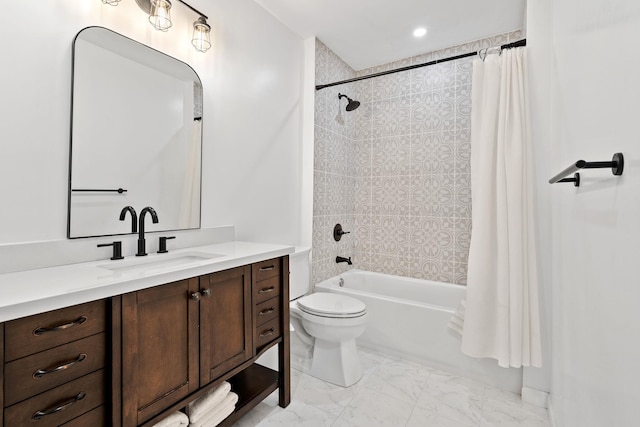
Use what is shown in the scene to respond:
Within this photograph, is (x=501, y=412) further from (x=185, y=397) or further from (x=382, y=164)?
(x=382, y=164)

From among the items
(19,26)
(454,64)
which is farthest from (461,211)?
(19,26)

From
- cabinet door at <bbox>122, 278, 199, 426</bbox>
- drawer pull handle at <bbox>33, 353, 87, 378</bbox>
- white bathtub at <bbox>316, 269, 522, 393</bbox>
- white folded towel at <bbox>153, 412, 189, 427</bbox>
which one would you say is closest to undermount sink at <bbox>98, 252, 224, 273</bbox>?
cabinet door at <bbox>122, 278, 199, 426</bbox>

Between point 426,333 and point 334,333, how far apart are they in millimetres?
717

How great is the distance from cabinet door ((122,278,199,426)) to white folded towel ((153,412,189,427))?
0.32 ft

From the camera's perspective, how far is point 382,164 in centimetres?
317

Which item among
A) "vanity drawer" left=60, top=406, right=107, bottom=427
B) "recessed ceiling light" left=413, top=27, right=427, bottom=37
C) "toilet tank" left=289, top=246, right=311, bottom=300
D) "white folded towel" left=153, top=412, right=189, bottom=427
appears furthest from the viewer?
"recessed ceiling light" left=413, top=27, right=427, bottom=37

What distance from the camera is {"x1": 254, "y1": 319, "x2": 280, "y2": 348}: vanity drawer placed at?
1590 millimetres

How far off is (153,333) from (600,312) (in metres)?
1.38

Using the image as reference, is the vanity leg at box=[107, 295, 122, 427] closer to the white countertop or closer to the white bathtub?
the white countertop

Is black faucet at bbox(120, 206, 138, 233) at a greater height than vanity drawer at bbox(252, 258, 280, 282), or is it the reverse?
black faucet at bbox(120, 206, 138, 233)

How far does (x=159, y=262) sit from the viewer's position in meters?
1.48

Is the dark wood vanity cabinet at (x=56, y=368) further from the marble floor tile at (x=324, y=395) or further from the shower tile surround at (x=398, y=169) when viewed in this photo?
the shower tile surround at (x=398, y=169)

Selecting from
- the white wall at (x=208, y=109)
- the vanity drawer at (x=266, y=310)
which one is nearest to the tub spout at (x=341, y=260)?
the white wall at (x=208, y=109)

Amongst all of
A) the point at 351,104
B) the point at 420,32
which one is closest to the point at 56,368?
the point at 351,104
